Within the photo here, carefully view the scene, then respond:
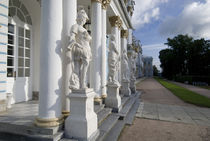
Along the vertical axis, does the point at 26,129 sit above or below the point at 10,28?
below

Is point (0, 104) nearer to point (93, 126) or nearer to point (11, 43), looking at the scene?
point (11, 43)

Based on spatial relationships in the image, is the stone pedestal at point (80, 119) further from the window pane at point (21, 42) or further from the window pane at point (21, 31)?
the window pane at point (21, 31)

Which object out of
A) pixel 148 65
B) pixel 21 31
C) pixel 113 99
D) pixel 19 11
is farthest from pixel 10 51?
pixel 148 65

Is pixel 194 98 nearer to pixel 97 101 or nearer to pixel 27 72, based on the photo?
pixel 97 101

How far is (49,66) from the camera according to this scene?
2.99 meters

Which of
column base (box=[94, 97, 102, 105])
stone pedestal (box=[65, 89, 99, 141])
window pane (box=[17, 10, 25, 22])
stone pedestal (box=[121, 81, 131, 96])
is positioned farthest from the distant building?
stone pedestal (box=[65, 89, 99, 141])

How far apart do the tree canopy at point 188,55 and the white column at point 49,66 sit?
1635 inches

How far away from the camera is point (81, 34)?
3262 mm

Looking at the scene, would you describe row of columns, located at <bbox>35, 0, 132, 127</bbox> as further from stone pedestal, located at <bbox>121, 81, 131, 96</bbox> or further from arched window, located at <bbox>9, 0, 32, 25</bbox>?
stone pedestal, located at <bbox>121, 81, 131, 96</bbox>

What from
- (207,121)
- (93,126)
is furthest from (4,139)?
(207,121)

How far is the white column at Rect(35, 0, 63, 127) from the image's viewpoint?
300 cm

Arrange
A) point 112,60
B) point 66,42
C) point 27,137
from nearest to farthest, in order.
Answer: point 27,137
point 66,42
point 112,60

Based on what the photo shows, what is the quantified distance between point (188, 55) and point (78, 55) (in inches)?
1732

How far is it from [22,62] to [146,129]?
5.28 metres
